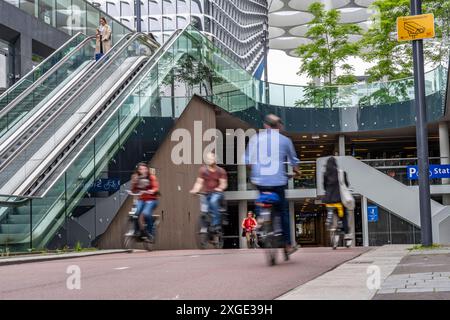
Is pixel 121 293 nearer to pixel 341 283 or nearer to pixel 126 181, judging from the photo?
pixel 341 283

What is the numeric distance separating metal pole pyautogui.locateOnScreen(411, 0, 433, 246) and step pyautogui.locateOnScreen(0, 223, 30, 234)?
9159 millimetres

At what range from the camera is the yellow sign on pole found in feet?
51.8

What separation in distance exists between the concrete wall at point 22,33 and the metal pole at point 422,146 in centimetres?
2050

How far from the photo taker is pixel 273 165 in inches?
392

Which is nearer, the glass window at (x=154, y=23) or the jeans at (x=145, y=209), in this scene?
the jeans at (x=145, y=209)

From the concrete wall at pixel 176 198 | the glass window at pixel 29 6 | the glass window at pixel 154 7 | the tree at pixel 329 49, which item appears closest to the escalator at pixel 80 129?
the concrete wall at pixel 176 198

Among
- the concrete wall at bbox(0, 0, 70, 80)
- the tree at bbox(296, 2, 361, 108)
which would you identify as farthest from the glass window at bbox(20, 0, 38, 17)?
the tree at bbox(296, 2, 361, 108)

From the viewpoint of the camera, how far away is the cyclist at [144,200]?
14.7 metres

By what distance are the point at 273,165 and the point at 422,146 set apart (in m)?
7.20

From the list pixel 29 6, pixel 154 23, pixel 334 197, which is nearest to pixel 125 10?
pixel 154 23

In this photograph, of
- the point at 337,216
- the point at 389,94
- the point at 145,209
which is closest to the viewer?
the point at 145,209

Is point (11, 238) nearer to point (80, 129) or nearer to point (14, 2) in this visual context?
point (80, 129)

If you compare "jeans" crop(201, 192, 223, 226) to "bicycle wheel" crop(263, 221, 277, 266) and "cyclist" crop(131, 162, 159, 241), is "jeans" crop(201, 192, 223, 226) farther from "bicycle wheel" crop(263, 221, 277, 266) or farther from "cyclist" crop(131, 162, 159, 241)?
"bicycle wheel" crop(263, 221, 277, 266)

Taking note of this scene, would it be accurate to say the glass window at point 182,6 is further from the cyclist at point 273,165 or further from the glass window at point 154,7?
the cyclist at point 273,165
